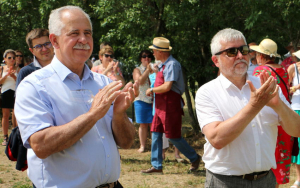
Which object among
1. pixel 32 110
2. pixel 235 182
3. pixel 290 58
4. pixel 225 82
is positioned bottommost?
pixel 235 182

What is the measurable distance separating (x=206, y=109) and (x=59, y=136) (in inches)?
48.0

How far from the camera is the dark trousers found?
2.68 metres

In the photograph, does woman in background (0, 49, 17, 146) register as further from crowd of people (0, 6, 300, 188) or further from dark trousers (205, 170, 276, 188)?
dark trousers (205, 170, 276, 188)

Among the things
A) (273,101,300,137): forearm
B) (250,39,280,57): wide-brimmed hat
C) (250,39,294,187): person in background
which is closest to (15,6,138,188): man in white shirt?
(273,101,300,137): forearm

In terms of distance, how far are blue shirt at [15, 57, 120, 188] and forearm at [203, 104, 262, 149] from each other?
2.62ft

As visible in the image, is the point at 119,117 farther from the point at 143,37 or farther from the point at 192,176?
the point at 143,37

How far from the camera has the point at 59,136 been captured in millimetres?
2039

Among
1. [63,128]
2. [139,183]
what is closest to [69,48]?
[63,128]

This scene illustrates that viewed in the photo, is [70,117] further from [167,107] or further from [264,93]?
[167,107]

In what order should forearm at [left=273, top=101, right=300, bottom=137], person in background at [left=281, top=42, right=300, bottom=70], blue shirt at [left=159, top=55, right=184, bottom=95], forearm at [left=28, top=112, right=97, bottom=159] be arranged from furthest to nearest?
1. person in background at [left=281, top=42, right=300, bottom=70]
2. blue shirt at [left=159, top=55, right=184, bottom=95]
3. forearm at [left=273, top=101, right=300, bottom=137]
4. forearm at [left=28, top=112, right=97, bottom=159]

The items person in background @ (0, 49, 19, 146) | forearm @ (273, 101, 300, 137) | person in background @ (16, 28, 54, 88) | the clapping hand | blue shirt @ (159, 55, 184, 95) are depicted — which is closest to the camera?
the clapping hand

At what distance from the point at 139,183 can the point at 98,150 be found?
3.66m

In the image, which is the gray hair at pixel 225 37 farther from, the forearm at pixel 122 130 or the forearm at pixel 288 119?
the forearm at pixel 122 130

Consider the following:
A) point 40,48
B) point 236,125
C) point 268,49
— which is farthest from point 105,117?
point 268,49
